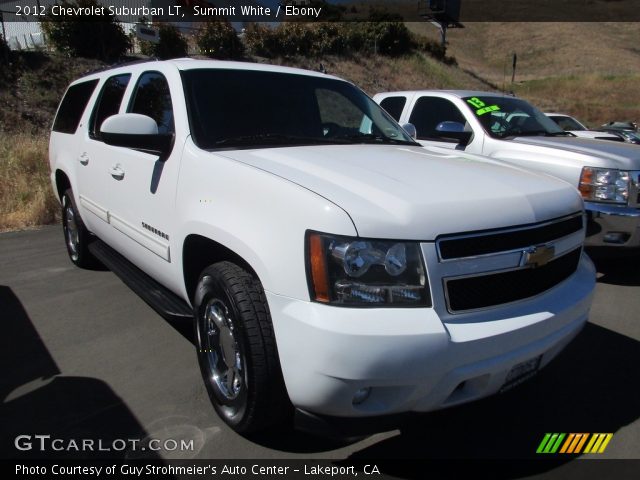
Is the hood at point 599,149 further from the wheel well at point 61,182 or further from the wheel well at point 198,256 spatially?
the wheel well at point 61,182

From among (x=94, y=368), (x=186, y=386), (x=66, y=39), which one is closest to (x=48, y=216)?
(x=94, y=368)

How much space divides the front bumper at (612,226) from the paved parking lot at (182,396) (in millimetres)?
629

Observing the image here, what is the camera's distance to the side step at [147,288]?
2959 mm

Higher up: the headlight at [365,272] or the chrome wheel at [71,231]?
the headlight at [365,272]

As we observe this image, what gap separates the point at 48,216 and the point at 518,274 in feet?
23.5

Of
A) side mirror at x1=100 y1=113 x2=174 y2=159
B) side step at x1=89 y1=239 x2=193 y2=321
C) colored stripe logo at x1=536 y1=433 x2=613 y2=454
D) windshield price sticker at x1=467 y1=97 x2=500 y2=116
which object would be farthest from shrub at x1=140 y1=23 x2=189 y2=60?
colored stripe logo at x1=536 y1=433 x2=613 y2=454

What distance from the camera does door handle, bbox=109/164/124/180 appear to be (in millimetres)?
3486

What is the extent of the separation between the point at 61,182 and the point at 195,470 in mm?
4036

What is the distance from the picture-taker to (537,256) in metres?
2.24

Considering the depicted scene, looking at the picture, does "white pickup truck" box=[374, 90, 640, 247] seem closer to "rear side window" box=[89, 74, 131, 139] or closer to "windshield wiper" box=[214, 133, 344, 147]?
"windshield wiper" box=[214, 133, 344, 147]

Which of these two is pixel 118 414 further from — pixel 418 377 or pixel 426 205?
pixel 426 205

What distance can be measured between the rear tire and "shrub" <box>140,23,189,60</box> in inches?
611

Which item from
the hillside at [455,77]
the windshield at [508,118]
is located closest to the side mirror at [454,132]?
the windshield at [508,118]

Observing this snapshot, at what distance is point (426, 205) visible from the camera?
80.3 inches
